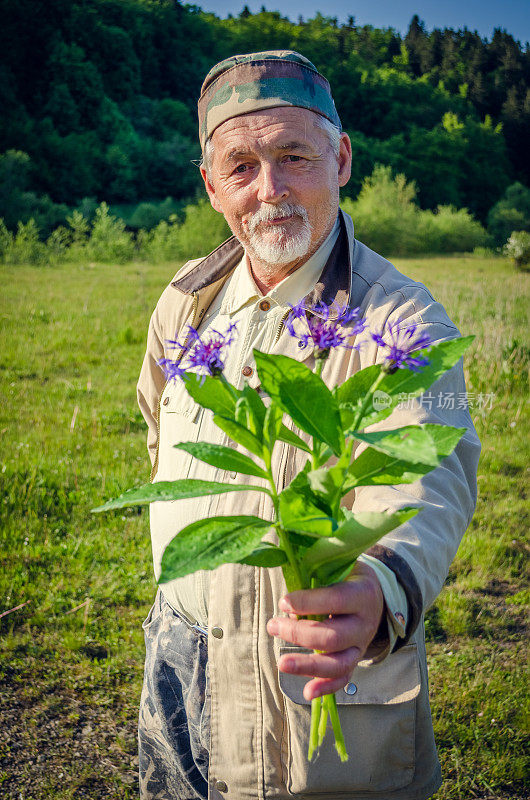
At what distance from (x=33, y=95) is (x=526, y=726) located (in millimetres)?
43726

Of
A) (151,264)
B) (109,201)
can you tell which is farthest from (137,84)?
(151,264)

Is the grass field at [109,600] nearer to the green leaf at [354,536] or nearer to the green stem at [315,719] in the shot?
the green stem at [315,719]

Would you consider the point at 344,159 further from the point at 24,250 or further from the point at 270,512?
the point at 24,250

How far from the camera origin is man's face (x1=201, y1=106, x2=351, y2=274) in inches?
71.8

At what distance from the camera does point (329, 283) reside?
178 cm

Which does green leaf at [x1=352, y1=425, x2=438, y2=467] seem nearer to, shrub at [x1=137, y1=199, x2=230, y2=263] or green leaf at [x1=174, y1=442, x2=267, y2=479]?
green leaf at [x1=174, y1=442, x2=267, y2=479]

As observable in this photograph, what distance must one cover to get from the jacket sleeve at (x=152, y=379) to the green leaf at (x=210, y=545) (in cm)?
139

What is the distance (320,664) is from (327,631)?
0.18 feet

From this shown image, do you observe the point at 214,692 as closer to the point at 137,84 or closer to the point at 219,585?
the point at 219,585

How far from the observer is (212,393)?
962 mm

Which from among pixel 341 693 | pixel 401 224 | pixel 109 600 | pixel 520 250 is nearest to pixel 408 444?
pixel 341 693

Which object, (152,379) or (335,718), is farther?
(152,379)

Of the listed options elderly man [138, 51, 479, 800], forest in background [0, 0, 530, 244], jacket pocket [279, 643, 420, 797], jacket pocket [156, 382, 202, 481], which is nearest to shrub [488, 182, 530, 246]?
forest in background [0, 0, 530, 244]

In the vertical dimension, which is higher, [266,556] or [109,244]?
[109,244]
